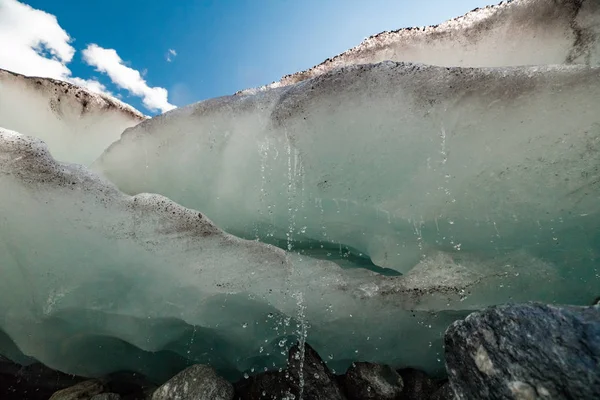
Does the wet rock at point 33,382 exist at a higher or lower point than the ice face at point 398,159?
lower

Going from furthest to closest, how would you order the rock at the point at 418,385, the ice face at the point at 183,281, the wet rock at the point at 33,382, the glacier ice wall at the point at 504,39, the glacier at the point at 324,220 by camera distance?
the wet rock at the point at 33,382, the glacier ice wall at the point at 504,39, the rock at the point at 418,385, the ice face at the point at 183,281, the glacier at the point at 324,220

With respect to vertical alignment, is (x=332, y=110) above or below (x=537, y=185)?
above

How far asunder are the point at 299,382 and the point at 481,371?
6.70ft

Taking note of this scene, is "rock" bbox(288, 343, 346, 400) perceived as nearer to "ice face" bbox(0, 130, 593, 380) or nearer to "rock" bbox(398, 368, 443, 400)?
"ice face" bbox(0, 130, 593, 380)

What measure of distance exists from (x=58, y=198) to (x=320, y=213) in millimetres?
2427

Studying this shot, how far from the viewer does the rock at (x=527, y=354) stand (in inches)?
60.6

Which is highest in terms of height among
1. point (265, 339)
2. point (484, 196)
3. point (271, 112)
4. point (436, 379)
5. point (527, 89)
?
point (271, 112)

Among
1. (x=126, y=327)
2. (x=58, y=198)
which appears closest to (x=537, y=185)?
(x=126, y=327)

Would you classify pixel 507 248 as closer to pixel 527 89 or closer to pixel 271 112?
pixel 527 89

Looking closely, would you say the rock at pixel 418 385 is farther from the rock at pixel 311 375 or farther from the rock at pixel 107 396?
the rock at pixel 107 396

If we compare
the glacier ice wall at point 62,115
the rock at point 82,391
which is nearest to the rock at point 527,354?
the rock at point 82,391

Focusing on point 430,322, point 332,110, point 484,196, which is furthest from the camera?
point 430,322

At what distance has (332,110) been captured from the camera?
3205mm

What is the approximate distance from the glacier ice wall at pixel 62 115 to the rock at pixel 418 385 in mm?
5634
